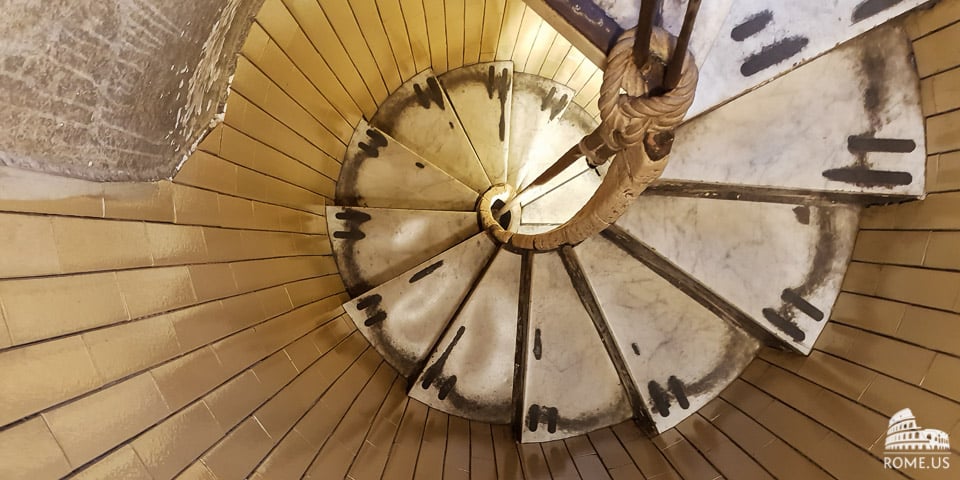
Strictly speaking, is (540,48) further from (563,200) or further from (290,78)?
(290,78)

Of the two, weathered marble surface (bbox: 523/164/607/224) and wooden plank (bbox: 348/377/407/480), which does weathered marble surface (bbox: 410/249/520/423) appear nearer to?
wooden plank (bbox: 348/377/407/480)

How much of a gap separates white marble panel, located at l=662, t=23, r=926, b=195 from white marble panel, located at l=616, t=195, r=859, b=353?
148 mm

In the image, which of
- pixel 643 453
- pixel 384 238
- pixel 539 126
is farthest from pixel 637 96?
pixel 539 126

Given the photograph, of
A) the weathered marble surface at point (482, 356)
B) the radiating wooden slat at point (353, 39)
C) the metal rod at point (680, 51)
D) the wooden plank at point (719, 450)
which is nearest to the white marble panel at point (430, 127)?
the radiating wooden slat at point (353, 39)

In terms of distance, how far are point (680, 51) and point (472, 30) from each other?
1.65 meters

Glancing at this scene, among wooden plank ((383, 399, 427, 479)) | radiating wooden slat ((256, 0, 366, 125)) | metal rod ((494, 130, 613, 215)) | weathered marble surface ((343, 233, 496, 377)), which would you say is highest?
radiating wooden slat ((256, 0, 366, 125))

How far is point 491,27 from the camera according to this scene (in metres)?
2.49

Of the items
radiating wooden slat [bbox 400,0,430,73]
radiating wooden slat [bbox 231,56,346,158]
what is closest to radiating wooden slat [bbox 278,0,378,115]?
radiating wooden slat [bbox 231,56,346,158]

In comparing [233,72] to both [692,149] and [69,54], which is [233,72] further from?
[692,149]

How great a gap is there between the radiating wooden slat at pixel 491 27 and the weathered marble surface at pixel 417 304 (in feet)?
3.01

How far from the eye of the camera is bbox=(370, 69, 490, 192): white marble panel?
249 cm

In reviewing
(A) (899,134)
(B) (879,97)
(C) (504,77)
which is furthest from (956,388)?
(C) (504,77)

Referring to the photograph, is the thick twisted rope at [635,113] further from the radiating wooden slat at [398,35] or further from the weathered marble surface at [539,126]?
the weathered marble surface at [539,126]

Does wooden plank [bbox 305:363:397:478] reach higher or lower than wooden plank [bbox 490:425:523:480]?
higher
